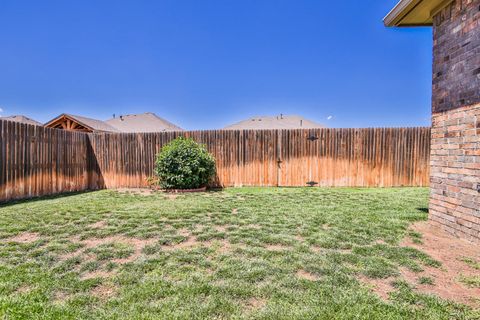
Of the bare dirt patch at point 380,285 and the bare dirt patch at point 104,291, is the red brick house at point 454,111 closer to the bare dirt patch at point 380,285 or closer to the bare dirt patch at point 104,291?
the bare dirt patch at point 380,285

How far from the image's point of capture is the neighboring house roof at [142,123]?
731 inches

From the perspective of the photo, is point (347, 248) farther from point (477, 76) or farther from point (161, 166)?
point (161, 166)

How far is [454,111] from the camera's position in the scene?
326cm

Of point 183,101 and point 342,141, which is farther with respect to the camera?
point 183,101

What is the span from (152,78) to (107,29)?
17.2 feet

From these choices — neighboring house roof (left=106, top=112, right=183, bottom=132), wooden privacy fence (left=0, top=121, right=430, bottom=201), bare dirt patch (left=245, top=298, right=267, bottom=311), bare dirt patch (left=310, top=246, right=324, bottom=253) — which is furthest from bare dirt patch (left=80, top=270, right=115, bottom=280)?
neighboring house roof (left=106, top=112, right=183, bottom=132)

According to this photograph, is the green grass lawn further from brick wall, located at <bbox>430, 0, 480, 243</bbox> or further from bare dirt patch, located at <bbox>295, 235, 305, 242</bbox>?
brick wall, located at <bbox>430, 0, 480, 243</bbox>

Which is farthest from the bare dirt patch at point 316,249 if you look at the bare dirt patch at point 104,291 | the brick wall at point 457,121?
the bare dirt patch at point 104,291

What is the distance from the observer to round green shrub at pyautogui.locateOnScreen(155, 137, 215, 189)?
24.7 ft

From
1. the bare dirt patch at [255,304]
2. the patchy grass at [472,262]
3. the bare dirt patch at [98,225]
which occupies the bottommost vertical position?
the bare dirt patch at [98,225]

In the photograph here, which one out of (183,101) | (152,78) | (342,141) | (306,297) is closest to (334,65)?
(342,141)

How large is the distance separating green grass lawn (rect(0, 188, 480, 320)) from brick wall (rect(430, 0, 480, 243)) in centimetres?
63

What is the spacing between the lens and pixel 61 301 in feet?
5.83

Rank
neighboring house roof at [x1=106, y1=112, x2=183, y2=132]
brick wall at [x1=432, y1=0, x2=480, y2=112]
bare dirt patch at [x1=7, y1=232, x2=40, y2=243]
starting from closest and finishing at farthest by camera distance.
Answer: brick wall at [x1=432, y1=0, x2=480, y2=112]
bare dirt patch at [x1=7, y1=232, x2=40, y2=243]
neighboring house roof at [x1=106, y1=112, x2=183, y2=132]
